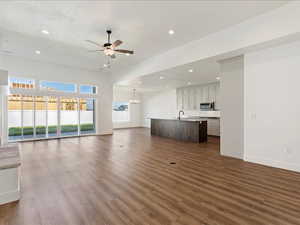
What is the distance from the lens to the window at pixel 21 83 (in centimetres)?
697

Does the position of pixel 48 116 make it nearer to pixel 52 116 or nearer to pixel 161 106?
pixel 52 116

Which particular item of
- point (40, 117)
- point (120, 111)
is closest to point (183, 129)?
point (40, 117)

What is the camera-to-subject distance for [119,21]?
390 cm

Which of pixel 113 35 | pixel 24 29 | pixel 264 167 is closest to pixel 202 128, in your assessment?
pixel 264 167

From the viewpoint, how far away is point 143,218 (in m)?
1.98

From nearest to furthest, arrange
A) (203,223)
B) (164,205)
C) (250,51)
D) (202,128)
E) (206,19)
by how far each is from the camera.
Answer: (203,223) < (164,205) < (206,19) < (250,51) < (202,128)

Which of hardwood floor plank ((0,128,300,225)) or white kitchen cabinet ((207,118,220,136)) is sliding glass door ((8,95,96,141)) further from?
white kitchen cabinet ((207,118,220,136))

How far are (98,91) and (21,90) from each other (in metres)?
3.45

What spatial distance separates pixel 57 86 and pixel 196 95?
298 inches

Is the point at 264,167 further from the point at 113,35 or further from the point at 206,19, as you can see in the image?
the point at 113,35

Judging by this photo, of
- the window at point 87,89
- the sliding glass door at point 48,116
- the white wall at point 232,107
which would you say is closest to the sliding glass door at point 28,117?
the sliding glass door at point 48,116

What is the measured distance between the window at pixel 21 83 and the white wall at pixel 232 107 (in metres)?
8.01

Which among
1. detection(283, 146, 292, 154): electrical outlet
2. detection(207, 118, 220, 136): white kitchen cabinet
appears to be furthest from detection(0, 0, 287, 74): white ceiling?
detection(207, 118, 220, 136): white kitchen cabinet

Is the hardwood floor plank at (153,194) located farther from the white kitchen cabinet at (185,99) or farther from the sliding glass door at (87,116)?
the white kitchen cabinet at (185,99)
